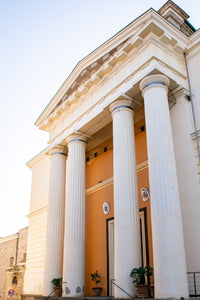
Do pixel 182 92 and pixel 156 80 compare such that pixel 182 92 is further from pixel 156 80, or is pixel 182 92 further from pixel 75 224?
pixel 75 224

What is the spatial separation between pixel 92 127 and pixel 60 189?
3320mm

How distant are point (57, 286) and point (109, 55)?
922 cm

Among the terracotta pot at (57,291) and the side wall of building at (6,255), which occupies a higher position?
the side wall of building at (6,255)

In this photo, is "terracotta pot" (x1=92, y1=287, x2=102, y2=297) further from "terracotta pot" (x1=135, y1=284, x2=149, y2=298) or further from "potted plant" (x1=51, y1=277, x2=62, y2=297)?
"terracotta pot" (x1=135, y1=284, x2=149, y2=298)

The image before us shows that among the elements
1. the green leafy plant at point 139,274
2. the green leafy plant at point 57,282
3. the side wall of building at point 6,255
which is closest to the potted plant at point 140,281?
the green leafy plant at point 139,274

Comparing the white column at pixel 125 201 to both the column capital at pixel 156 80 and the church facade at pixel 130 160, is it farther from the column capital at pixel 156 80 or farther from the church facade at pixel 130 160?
the column capital at pixel 156 80

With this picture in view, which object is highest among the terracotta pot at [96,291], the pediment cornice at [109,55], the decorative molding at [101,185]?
the pediment cornice at [109,55]

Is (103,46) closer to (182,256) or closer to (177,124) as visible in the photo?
(177,124)

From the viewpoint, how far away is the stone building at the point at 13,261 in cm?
2281

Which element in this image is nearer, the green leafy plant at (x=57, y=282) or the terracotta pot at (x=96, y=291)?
the green leafy plant at (x=57, y=282)

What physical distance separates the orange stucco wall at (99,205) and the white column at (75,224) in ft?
5.25

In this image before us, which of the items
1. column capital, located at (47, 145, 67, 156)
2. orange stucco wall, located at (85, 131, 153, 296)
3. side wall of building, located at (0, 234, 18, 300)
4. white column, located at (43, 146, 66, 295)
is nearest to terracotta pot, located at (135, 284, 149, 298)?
orange stucco wall, located at (85, 131, 153, 296)

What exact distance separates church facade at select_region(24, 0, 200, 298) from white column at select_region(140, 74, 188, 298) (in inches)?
1.0

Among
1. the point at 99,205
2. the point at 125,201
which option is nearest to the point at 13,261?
the point at 99,205
